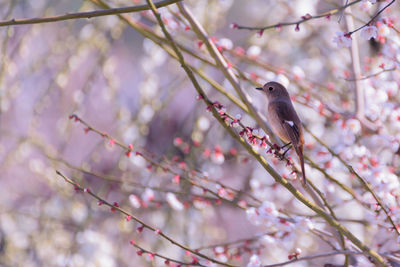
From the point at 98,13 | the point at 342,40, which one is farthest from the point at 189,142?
the point at 98,13

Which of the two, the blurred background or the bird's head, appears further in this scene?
the blurred background

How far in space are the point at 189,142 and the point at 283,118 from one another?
5.49ft

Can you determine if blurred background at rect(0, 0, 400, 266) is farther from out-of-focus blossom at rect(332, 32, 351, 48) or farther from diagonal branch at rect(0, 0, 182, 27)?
diagonal branch at rect(0, 0, 182, 27)

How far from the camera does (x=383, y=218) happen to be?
2.17 metres

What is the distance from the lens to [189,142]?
12.2 ft

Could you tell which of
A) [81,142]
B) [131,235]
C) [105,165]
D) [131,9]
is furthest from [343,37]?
[81,142]

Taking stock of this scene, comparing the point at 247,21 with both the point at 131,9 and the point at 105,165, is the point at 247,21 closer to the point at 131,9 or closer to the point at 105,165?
the point at 105,165

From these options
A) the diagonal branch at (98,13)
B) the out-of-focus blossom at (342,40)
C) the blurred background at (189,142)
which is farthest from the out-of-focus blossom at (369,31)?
the diagonal branch at (98,13)

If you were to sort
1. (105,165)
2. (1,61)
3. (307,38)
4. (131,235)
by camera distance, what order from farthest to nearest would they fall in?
(105,165)
(307,38)
(131,235)
(1,61)

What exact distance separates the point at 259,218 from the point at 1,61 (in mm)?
1792

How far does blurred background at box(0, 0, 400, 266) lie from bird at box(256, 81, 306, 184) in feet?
0.48

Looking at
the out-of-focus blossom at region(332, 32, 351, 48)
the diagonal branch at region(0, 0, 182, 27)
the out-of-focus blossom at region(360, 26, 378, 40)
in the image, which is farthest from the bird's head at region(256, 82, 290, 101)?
the diagonal branch at region(0, 0, 182, 27)

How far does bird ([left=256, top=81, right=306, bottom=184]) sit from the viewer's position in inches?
78.5

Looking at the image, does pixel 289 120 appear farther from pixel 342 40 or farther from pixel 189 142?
pixel 189 142
